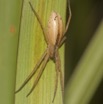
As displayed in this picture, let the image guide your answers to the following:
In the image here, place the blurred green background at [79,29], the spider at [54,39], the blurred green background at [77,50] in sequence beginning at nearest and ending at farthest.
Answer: the blurred green background at [77,50] → the spider at [54,39] → the blurred green background at [79,29]

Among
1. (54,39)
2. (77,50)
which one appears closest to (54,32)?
(54,39)

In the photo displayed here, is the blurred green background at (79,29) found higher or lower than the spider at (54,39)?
lower

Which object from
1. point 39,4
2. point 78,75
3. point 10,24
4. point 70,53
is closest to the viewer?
point 10,24

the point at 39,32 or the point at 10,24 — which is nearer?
the point at 10,24

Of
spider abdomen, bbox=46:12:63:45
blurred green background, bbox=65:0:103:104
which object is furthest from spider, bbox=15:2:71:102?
blurred green background, bbox=65:0:103:104

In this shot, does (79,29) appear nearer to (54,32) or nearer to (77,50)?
(77,50)

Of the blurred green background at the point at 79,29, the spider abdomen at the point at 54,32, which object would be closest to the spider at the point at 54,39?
the spider abdomen at the point at 54,32

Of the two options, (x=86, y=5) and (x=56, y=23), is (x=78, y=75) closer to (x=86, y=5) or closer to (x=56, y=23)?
(x=56, y=23)

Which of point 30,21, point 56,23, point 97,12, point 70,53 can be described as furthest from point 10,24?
point 97,12

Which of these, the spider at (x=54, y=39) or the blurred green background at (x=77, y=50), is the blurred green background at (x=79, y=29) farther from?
the spider at (x=54, y=39)
